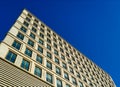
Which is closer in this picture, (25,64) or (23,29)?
(25,64)

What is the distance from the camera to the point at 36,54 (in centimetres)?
2598

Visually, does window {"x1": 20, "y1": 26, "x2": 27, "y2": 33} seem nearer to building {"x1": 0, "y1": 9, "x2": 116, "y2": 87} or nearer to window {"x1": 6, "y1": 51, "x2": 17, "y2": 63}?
building {"x1": 0, "y1": 9, "x2": 116, "y2": 87}

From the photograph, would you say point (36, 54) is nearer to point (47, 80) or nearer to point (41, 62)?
point (41, 62)

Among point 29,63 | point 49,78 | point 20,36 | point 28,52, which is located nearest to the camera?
point 29,63

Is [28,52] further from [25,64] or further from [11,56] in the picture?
[11,56]

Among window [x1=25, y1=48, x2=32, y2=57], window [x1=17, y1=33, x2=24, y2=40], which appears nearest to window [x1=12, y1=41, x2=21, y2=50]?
window [x1=25, y1=48, x2=32, y2=57]

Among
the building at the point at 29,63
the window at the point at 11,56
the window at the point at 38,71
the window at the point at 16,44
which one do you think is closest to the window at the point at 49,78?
the building at the point at 29,63

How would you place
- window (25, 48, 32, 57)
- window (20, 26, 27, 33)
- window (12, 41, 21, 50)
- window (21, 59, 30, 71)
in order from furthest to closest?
window (20, 26, 27, 33) → window (25, 48, 32, 57) → window (12, 41, 21, 50) → window (21, 59, 30, 71)

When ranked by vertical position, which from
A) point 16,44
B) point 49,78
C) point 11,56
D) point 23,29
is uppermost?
point 23,29

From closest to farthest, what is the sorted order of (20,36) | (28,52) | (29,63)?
(29,63)
(28,52)
(20,36)

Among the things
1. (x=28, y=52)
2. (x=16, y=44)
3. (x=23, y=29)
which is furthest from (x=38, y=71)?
(x=23, y=29)

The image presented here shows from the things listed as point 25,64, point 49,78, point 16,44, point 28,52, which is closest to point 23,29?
point 16,44

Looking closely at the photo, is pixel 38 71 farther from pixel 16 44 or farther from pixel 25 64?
pixel 16 44

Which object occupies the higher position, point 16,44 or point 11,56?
point 16,44
